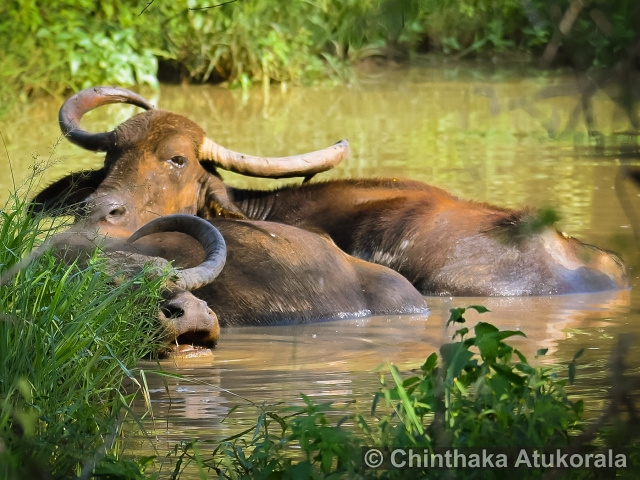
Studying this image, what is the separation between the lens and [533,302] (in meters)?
7.70

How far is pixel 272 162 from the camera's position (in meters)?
8.68

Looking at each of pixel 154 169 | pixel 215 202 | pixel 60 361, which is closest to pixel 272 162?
pixel 215 202

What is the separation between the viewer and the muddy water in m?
5.04

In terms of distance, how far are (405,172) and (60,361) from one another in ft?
26.3

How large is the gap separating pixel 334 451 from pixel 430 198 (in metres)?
5.09

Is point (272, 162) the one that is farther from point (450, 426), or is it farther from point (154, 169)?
point (450, 426)

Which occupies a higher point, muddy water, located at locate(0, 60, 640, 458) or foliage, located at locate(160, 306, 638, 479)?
foliage, located at locate(160, 306, 638, 479)

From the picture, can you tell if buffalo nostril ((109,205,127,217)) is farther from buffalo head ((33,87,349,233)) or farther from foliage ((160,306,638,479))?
foliage ((160,306,638,479))

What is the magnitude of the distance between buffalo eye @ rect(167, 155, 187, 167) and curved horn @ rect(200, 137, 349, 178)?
0.79ft

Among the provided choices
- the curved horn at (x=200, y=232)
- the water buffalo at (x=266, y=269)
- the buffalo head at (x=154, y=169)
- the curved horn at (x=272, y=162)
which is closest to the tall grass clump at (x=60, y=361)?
the curved horn at (x=200, y=232)

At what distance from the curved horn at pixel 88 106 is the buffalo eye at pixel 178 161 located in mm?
476

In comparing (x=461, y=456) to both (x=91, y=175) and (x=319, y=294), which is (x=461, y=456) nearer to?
(x=319, y=294)

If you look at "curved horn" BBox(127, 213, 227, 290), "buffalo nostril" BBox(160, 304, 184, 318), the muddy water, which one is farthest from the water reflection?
"curved horn" BBox(127, 213, 227, 290)

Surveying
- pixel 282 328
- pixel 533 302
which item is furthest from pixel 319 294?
pixel 533 302
